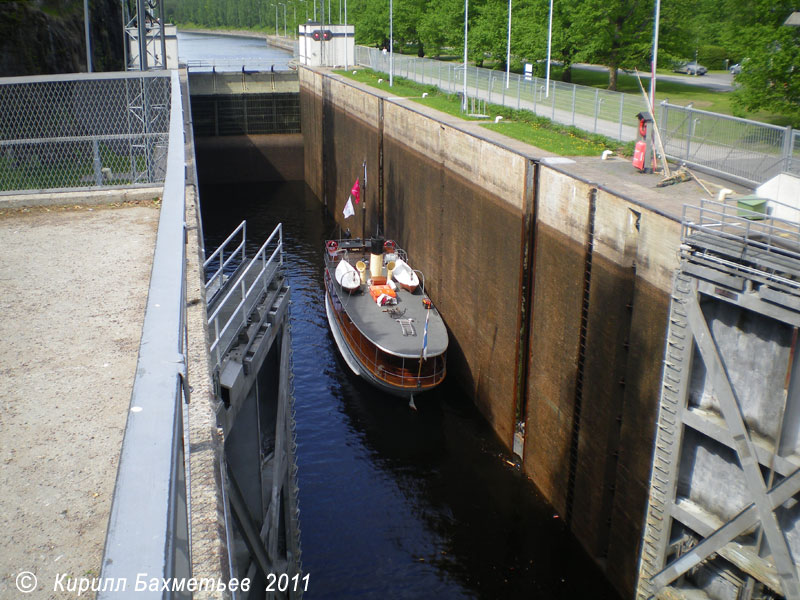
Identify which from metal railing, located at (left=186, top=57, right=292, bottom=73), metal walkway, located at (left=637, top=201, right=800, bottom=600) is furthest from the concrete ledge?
metal railing, located at (left=186, top=57, right=292, bottom=73)

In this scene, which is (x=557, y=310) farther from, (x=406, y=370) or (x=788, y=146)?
(x=406, y=370)

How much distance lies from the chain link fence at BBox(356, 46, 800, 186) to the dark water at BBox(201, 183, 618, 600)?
7.72 meters

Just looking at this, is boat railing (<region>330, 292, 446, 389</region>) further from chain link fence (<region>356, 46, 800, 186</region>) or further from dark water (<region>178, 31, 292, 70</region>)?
dark water (<region>178, 31, 292, 70</region>)

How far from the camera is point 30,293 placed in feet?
21.7

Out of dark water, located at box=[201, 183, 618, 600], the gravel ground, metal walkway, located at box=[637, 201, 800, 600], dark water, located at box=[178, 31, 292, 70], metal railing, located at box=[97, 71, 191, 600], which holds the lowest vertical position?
dark water, located at box=[201, 183, 618, 600]

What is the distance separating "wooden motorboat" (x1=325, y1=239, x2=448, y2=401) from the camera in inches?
779

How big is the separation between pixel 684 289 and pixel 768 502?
2.86m

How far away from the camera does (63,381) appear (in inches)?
198

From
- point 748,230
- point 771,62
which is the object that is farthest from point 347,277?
point 748,230

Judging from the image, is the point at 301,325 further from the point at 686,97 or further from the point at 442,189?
the point at 686,97

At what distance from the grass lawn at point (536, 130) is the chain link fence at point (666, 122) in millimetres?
567

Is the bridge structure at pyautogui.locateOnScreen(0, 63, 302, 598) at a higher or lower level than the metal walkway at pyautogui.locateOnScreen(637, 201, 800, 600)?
higher

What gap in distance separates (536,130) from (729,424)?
15.0 m

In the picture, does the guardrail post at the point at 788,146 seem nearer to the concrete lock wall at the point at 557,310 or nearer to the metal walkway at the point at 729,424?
the metal walkway at the point at 729,424
